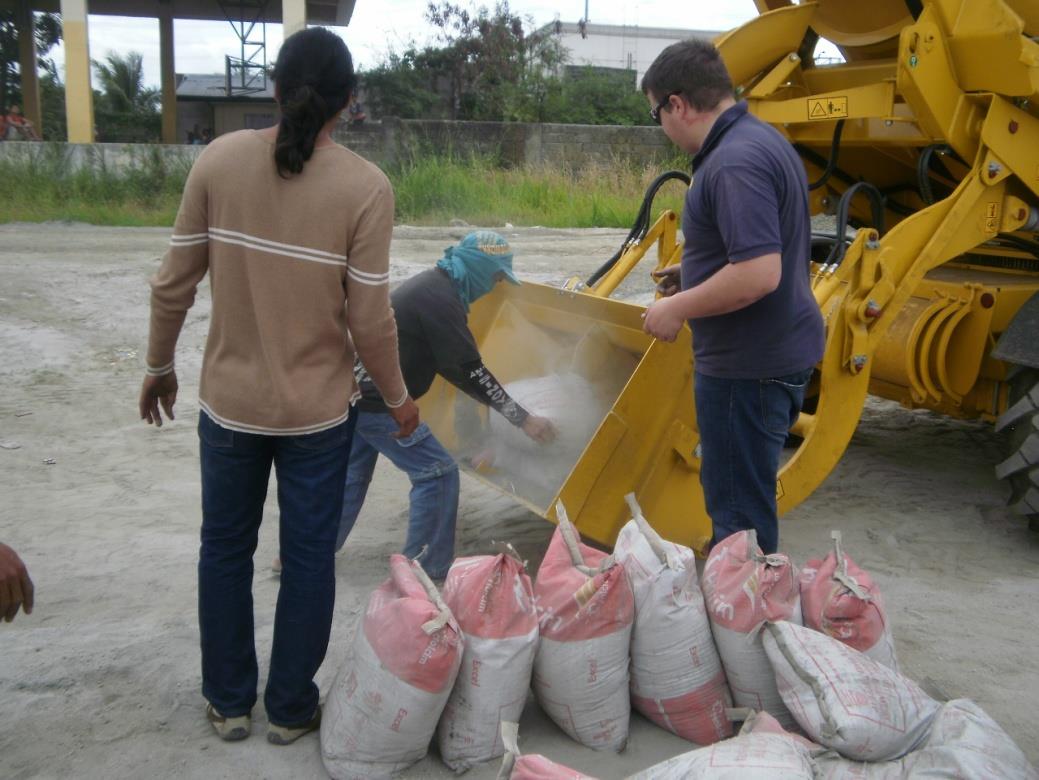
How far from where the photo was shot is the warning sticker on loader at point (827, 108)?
443cm

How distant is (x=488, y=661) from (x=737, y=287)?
117 centimetres

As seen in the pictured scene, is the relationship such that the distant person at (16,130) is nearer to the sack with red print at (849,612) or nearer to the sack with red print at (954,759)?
the sack with red print at (849,612)

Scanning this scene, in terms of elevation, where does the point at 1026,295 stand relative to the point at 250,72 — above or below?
below

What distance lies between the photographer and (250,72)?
2391cm

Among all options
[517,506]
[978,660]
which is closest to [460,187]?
[517,506]

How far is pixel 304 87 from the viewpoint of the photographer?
2.43 meters

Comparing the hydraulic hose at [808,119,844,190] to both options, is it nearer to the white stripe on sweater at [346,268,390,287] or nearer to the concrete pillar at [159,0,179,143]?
the white stripe on sweater at [346,268,390,287]

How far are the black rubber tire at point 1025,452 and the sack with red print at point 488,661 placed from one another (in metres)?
2.66

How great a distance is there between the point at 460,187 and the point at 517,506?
1075 centimetres

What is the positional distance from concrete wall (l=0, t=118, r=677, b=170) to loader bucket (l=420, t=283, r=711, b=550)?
482 inches

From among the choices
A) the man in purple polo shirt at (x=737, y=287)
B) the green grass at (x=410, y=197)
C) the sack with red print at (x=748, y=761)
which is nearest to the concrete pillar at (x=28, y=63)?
the green grass at (x=410, y=197)

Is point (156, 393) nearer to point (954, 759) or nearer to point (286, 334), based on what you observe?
point (286, 334)

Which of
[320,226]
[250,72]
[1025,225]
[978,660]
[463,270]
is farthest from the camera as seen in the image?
[250,72]

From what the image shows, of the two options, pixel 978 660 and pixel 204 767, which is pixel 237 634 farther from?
pixel 978 660
